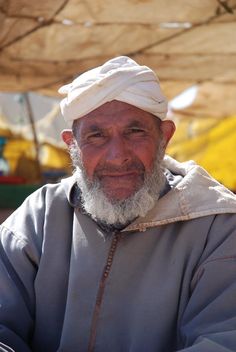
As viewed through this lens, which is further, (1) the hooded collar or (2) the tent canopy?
(2) the tent canopy

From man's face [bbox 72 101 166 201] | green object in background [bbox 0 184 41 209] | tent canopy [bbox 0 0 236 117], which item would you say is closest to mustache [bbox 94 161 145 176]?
man's face [bbox 72 101 166 201]

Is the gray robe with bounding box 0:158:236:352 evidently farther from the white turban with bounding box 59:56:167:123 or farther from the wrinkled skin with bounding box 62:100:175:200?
the white turban with bounding box 59:56:167:123

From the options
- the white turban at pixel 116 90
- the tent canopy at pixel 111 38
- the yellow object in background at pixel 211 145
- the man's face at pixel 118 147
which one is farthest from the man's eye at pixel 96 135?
the yellow object in background at pixel 211 145

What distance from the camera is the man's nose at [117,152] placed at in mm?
2705

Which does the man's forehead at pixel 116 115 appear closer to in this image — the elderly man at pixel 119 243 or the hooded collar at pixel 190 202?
the elderly man at pixel 119 243

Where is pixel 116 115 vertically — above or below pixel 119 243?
above

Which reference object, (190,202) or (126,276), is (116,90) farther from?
(126,276)

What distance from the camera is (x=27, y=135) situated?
11398 mm

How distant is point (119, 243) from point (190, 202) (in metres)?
0.33

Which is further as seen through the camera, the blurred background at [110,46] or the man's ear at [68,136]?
the blurred background at [110,46]

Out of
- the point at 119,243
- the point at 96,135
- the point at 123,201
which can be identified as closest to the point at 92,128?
the point at 96,135

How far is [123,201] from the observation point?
2.77m

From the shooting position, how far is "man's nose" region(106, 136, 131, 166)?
8.87ft

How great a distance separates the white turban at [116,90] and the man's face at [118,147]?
0.13ft
